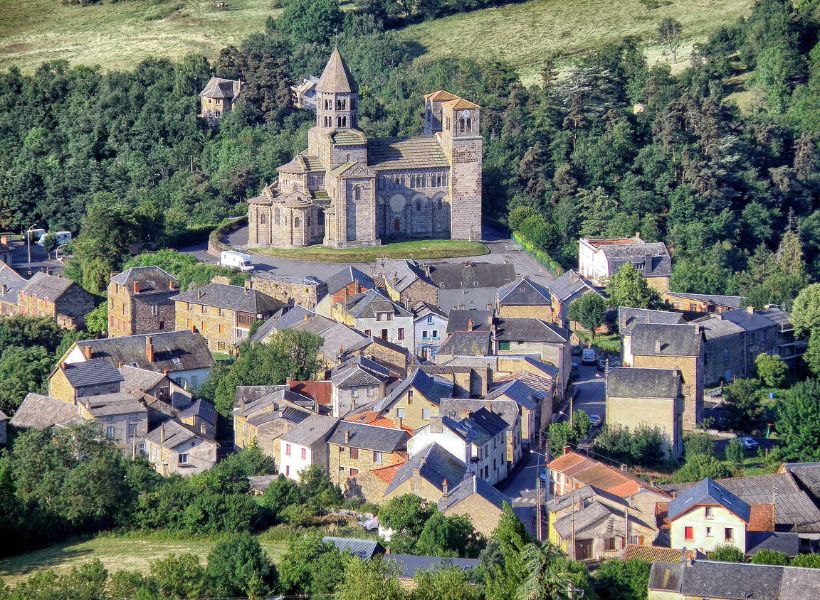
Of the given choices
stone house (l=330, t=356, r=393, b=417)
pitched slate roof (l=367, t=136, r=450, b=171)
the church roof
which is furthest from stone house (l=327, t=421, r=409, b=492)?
the church roof

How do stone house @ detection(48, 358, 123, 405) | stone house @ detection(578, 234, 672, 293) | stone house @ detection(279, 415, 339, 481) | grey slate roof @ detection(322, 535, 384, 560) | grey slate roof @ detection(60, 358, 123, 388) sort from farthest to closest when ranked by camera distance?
stone house @ detection(578, 234, 672, 293) → grey slate roof @ detection(60, 358, 123, 388) → stone house @ detection(48, 358, 123, 405) → stone house @ detection(279, 415, 339, 481) → grey slate roof @ detection(322, 535, 384, 560)

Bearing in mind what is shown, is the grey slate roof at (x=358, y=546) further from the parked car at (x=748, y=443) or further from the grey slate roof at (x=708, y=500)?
the parked car at (x=748, y=443)

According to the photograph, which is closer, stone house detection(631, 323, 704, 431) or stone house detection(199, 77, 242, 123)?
stone house detection(631, 323, 704, 431)

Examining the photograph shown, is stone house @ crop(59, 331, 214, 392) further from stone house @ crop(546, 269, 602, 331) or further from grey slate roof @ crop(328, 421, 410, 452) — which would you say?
stone house @ crop(546, 269, 602, 331)

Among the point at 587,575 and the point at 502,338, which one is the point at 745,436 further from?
the point at 587,575

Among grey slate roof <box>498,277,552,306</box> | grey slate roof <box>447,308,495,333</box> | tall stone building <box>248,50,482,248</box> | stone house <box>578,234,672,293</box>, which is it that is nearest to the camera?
grey slate roof <box>447,308,495,333</box>

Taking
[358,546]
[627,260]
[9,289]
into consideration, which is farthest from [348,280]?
[358,546]

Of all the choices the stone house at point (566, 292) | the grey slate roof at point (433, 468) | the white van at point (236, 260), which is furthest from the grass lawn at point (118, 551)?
the white van at point (236, 260)
